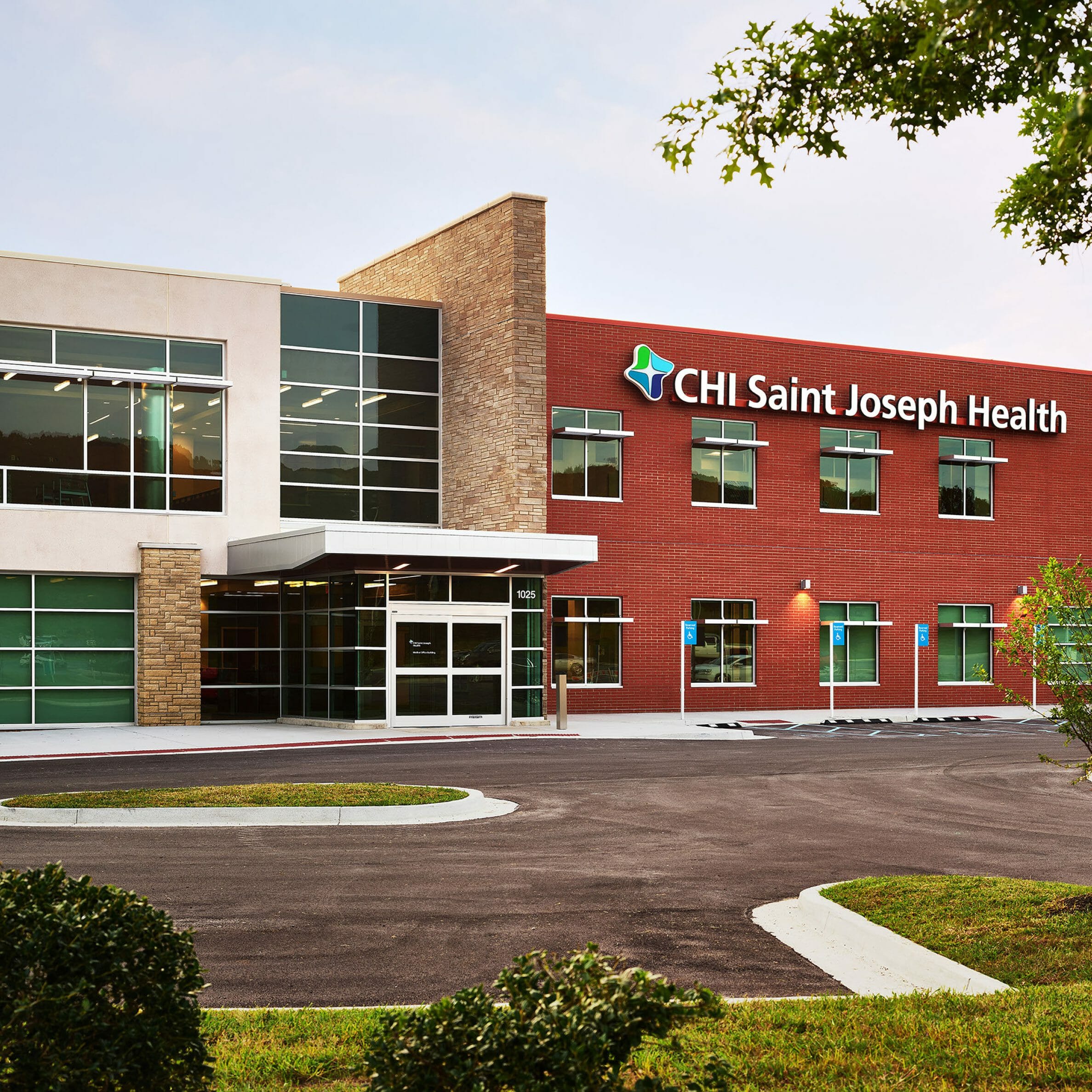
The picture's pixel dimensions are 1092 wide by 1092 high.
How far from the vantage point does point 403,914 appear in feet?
32.2

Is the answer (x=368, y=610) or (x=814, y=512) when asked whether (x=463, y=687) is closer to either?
(x=368, y=610)

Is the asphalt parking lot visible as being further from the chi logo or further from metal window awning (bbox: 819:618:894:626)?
metal window awning (bbox: 819:618:894:626)

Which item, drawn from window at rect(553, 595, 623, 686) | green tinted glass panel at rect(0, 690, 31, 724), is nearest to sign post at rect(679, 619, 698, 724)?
window at rect(553, 595, 623, 686)

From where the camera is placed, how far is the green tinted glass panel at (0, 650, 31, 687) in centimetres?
2719

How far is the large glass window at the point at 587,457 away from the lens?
32.5 m

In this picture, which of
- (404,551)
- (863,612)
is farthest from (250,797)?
(863,612)

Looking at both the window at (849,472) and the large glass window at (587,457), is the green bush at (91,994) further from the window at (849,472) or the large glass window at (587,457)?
the window at (849,472)

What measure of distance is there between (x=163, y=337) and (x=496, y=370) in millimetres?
7260

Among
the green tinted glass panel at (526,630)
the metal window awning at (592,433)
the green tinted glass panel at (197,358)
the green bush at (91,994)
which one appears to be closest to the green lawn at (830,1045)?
the green bush at (91,994)

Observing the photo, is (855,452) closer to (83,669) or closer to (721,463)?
(721,463)

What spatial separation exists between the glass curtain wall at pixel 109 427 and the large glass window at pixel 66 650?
69.7 inches

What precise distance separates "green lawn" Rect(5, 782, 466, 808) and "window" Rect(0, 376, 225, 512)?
506 inches

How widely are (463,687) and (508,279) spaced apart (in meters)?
9.13

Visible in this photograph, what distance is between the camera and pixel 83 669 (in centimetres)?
2789
